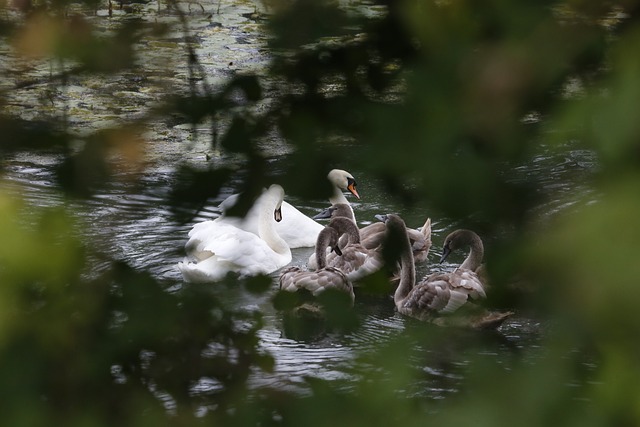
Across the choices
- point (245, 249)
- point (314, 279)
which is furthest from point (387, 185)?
point (245, 249)

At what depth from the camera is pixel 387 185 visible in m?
0.73

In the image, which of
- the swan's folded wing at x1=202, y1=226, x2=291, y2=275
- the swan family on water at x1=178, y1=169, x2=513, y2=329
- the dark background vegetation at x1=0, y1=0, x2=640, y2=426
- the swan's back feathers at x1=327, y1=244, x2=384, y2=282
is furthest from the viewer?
the swan's back feathers at x1=327, y1=244, x2=384, y2=282

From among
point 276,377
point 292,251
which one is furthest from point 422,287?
point 276,377

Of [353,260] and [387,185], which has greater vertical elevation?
[387,185]

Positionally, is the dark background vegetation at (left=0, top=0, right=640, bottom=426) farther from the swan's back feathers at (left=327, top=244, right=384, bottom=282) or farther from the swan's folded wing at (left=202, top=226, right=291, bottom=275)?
the swan's back feathers at (left=327, top=244, right=384, bottom=282)

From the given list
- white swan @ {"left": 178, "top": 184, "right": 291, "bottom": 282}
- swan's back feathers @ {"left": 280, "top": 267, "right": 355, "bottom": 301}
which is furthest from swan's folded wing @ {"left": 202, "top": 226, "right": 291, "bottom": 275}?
swan's back feathers @ {"left": 280, "top": 267, "right": 355, "bottom": 301}

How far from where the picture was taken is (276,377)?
2.77ft

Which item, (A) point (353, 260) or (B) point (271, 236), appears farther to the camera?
(B) point (271, 236)

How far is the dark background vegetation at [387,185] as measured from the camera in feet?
1.96

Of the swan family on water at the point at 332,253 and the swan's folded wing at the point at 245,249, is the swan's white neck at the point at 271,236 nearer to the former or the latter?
the swan family on water at the point at 332,253

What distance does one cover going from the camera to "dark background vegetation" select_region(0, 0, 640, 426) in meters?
0.60

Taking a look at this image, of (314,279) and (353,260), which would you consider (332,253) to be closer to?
(353,260)

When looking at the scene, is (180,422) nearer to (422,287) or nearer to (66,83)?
(66,83)

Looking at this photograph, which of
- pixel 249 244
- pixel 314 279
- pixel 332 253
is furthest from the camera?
pixel 332 253
